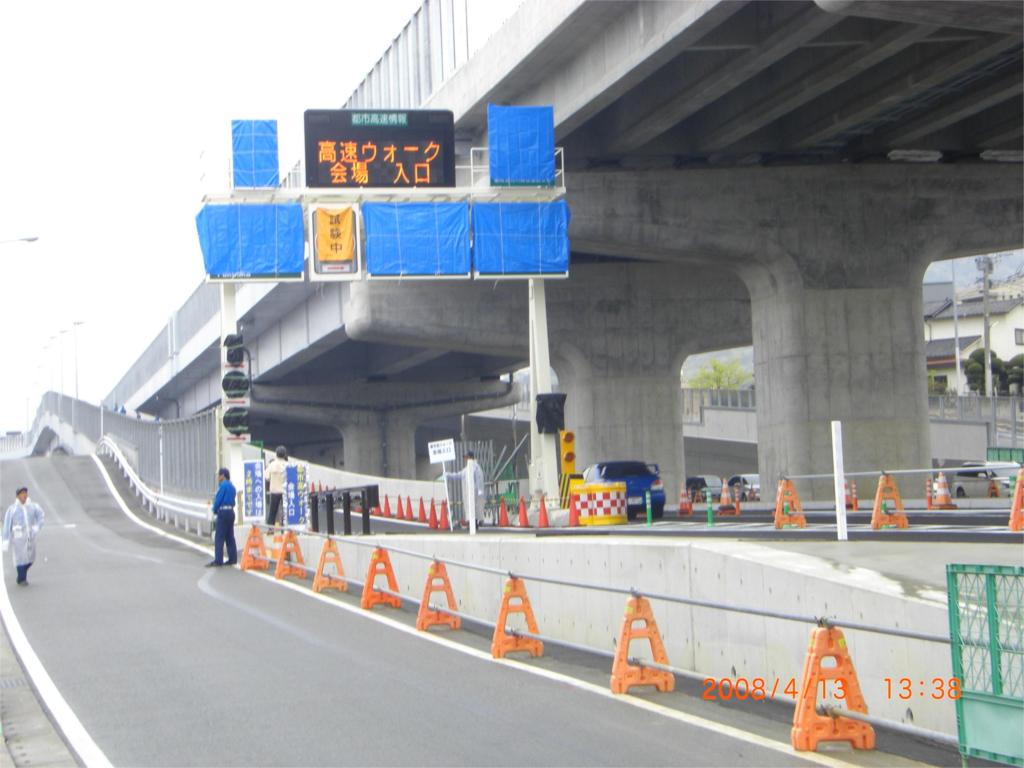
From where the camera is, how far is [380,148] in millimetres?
37125

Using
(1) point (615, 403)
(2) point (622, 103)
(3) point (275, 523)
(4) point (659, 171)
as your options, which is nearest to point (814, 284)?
(4) point (659, 171)

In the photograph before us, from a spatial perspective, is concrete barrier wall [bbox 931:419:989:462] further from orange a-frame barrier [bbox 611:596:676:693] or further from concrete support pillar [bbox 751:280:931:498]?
orange a-frame barrier [bbox 611:596:676:693]

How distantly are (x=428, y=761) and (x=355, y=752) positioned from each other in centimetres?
62

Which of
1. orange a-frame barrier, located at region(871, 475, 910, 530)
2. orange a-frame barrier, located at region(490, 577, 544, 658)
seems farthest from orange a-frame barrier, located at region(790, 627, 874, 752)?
orange a-frame barrier, located at region(871, 475, 910, 530)

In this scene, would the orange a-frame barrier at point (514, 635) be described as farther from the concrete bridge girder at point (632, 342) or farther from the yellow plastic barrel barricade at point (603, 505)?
the concrete bridge girder at point (632, 342)

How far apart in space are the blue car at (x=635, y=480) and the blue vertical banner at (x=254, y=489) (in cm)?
950

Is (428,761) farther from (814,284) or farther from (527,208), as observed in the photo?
(814,284)

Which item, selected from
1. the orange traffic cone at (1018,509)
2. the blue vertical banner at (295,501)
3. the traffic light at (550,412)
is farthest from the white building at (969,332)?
the orange traffic cone at (1018,509)

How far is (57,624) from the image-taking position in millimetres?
17125

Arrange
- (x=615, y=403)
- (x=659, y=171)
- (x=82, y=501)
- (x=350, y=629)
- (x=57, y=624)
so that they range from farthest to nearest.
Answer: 1. (x=82, y=501)
2. (x=615, y=403)
3. (x=659, y=171)
4. (x=57, y=624)
5. (x=350, y=629)

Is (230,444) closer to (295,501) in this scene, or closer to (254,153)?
(295,501)

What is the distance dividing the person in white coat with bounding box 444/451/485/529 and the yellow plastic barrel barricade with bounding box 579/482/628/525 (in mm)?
2458

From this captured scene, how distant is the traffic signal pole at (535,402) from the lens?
3734cm
